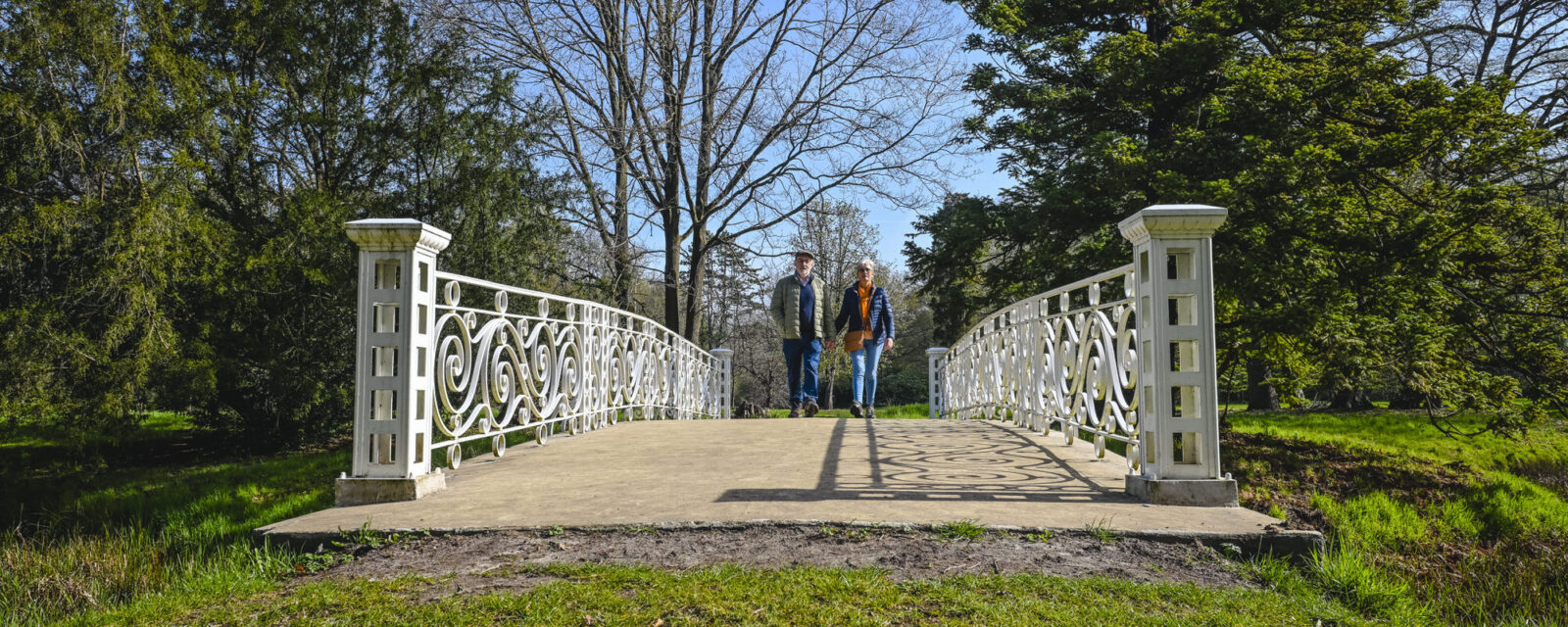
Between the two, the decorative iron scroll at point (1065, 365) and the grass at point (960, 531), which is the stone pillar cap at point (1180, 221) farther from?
the grass at point (960, 531)

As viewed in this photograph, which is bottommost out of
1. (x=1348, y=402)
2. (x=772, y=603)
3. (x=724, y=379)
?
(x=1348, y=402)

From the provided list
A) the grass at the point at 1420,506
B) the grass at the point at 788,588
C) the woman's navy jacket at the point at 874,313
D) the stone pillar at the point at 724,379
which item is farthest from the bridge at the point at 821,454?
the stone pillar at the point at 724,379

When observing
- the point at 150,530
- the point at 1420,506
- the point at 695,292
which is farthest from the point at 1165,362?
the point at 695,292

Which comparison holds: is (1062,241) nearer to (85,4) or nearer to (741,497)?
(741,497)

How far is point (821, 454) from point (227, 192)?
9239 millimetres

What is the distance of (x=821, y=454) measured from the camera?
5281 mm

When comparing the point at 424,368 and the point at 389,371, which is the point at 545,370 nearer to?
the point at 424,368

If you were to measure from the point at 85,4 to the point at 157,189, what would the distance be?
2094 mm

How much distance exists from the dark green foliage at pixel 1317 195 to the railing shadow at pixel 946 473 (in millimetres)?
5421

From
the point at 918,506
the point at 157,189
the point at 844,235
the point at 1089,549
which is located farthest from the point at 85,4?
the point at 844,235

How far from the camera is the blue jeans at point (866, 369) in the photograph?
31.8 ft

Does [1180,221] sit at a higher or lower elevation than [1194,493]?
higher

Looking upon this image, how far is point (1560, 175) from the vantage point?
16109 mm

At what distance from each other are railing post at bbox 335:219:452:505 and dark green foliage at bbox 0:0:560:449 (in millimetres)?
6257
